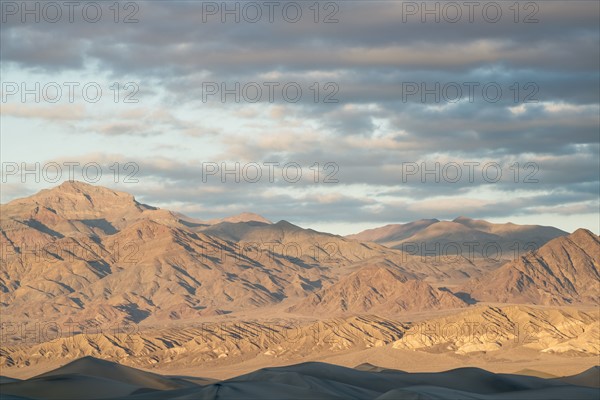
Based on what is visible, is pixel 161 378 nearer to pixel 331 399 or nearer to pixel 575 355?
pixel 331 399

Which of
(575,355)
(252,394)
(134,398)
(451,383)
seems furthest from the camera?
(575,355)

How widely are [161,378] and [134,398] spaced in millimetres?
29035

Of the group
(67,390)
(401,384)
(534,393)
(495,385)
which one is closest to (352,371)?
(401,384)

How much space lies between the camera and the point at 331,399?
237 ft

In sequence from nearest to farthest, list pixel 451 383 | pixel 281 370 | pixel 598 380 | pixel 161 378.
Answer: pixel 281 370 < pixel 451 383 < pixel 161 378 < pixel 598 380

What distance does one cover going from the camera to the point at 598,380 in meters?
110

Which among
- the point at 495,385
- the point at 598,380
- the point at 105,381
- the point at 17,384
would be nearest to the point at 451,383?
the point at 495,385

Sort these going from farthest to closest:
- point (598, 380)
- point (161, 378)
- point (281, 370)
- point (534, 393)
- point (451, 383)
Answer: point (598, 380) < point (161, 378) < point (451, 383) < point (281, 370) < point (534, 393)

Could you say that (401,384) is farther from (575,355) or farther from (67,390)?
(575,355)

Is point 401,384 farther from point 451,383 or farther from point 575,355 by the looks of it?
point 575,355

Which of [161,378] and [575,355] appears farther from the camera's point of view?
[575,355]

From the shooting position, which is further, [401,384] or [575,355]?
[575,355]

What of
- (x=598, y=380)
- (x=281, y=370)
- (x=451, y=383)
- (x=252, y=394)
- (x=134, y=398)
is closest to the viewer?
(x=252, y=394)

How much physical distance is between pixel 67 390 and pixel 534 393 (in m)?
36.6
